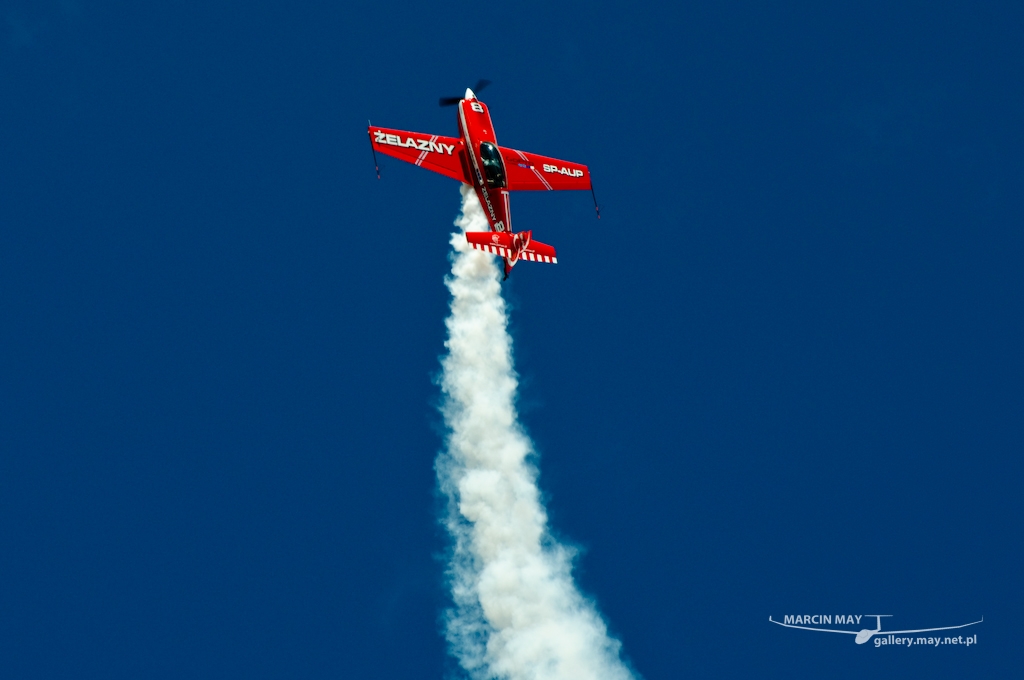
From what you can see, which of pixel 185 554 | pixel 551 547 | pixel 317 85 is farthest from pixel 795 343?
pixel 185 554

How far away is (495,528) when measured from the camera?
Answer: 181 ft

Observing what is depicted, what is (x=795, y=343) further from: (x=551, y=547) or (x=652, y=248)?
(x=551, y=547)

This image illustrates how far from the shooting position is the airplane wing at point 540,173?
59.2m

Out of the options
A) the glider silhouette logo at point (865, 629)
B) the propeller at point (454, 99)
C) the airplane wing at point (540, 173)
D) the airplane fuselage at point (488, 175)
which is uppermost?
the propeller at point (454, 99)

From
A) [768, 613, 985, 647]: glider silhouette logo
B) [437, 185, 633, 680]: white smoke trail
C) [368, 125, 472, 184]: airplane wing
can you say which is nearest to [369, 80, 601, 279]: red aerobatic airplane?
[368, 125, 472, 184]: airplane wing

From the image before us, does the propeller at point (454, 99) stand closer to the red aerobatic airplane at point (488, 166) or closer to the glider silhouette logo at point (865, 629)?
the red aerobatic airplane at point (488, 166)

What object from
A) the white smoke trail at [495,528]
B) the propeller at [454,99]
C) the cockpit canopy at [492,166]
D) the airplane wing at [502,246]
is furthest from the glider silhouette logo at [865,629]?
the propeller at [454,99]

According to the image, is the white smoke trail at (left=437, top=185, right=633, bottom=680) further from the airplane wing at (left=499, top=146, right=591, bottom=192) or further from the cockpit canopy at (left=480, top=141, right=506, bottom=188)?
the airplane wing at (left=499, top=146, right=591, bottom=192)

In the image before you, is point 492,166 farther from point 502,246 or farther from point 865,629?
point 865,629

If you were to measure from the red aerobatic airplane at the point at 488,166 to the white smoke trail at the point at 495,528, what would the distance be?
1048mm

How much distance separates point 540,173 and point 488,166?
3.97 meters

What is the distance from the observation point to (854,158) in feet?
232

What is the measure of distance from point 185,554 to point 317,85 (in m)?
22.2

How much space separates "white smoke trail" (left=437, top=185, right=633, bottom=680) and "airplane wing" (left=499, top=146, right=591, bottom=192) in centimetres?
286
